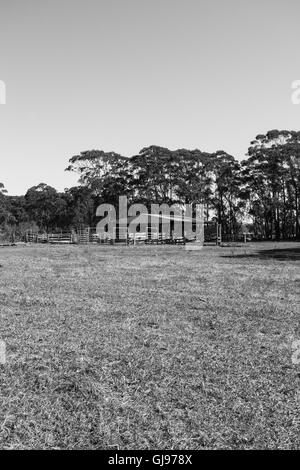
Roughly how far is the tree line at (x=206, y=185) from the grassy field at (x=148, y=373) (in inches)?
1945

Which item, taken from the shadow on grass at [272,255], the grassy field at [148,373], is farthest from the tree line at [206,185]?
the grassy field at [148,373]

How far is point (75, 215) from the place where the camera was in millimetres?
69688

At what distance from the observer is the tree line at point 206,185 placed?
56.3 metres

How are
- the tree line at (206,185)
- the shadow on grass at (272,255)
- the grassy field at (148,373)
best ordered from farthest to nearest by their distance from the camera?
the tree line at (206,185)
the shadow on grass at (272,255)
the grassy field at (148,373)

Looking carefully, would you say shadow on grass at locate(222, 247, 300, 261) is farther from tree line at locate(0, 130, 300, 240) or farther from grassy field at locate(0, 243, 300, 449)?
tree line at locate(0, 130, 300, 240)

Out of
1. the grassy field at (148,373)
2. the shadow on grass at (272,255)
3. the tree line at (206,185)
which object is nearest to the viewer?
the grassy field at (148,373)

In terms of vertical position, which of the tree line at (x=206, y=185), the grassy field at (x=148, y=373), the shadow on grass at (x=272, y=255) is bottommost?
the grassy field at (x=148, y=373)

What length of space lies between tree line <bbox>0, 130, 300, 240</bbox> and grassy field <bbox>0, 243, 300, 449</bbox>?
162 feet

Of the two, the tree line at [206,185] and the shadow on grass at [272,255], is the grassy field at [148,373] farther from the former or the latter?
the tree line at [206,185]

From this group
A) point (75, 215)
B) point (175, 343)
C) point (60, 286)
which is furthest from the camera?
point (75, 215)

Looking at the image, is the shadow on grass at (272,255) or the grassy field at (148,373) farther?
the shadow on grass at (272,255)
